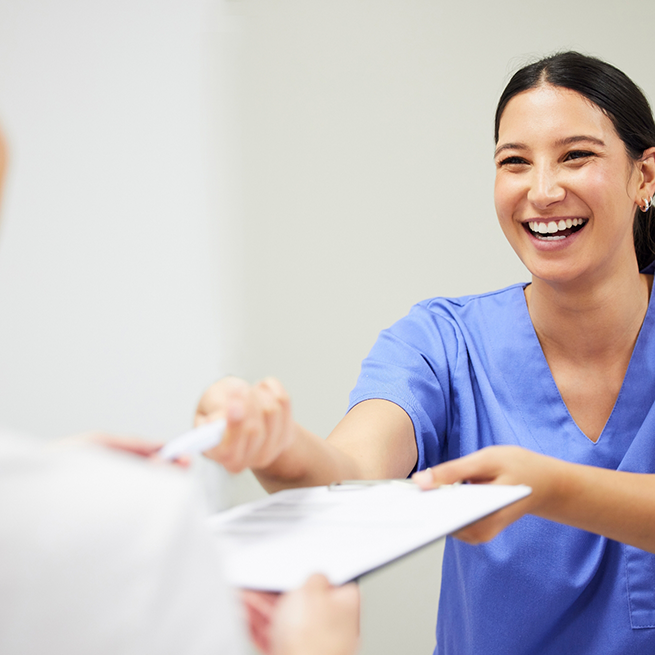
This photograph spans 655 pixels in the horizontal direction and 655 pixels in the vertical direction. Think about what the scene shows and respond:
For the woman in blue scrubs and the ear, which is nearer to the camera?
the woman in blue scrubs

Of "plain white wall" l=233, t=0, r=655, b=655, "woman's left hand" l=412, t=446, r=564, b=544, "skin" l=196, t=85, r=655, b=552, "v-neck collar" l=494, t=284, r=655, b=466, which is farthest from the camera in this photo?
"plain white wall" l=233, t=0, r=655, b=655

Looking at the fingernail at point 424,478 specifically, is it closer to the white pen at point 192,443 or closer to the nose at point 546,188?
the white pen at point 192,443

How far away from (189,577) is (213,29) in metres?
1.73

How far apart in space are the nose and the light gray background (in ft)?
2.45

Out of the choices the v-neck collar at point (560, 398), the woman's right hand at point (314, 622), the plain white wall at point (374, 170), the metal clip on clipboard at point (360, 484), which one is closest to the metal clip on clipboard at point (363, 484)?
the metal clip on clipboard at point (360, 484)

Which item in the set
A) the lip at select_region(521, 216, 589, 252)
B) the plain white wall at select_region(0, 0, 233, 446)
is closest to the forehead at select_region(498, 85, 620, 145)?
the lip at select_region(521, 216, 589, 252)

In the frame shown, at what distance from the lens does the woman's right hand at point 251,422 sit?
499 mm

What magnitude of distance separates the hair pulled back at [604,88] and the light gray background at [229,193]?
0.71 meters

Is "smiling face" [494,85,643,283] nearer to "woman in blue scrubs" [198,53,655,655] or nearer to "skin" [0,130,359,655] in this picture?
"woman in blue scrubs" [198,53,655,655]

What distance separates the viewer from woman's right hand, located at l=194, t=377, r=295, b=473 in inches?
19.6

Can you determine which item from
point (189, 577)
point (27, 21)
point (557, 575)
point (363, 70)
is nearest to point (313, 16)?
point (363, 70)

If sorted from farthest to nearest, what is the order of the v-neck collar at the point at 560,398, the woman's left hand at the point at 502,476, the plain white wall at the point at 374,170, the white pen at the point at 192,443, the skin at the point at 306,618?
the plain white wall at the point at 374,170 → the v-neck collar at the point at 560,398 → the woman's left hand at the point at 502,476 → the white pen at the point at 192,443 → the skin at the point at 306,618

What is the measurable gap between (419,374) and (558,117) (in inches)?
14.8

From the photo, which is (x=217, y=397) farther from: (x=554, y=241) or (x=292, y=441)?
(x=554, y=241)
